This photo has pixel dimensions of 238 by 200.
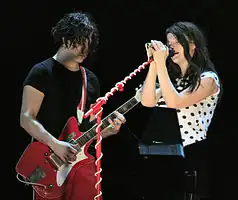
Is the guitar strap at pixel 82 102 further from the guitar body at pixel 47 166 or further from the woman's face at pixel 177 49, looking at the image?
the woman's face at pixel 177 49

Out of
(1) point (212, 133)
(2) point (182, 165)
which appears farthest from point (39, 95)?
(1) point (212, 133)

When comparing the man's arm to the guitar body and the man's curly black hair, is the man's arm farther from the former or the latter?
the man's curly black hair

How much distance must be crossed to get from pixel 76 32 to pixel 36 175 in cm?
76

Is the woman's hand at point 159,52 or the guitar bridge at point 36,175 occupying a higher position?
the woman's hand at point 159,52

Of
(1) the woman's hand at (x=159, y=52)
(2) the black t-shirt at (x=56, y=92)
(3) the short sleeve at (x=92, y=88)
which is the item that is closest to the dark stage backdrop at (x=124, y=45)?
(3) the short sleeve at (x=92, y=88)

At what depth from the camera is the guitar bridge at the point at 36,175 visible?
7.09ft

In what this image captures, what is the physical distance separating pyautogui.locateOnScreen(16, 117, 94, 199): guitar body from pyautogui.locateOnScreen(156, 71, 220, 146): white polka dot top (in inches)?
21.6

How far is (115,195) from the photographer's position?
2.82 metres

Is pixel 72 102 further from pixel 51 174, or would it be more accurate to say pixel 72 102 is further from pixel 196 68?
pixel 196 68

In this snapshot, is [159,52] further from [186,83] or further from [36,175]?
[36,175]

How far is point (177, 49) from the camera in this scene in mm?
1894

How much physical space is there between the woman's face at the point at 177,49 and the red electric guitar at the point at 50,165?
60 cm

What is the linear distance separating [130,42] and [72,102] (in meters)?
0.74

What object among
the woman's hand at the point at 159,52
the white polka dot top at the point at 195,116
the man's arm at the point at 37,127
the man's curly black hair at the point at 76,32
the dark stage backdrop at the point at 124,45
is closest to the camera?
the woman's hand at the point at 159,52
